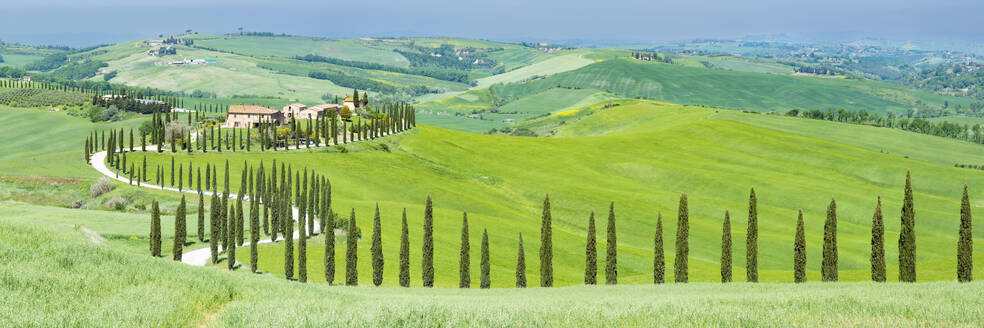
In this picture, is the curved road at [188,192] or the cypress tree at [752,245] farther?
Result: the curved road at [188,192]

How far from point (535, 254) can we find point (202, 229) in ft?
156

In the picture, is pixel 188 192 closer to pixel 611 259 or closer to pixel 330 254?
pixel 330 254

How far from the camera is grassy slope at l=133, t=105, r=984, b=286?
107 metres

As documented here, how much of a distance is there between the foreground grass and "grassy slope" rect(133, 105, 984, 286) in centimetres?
5073

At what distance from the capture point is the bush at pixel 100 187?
12562 centimetres

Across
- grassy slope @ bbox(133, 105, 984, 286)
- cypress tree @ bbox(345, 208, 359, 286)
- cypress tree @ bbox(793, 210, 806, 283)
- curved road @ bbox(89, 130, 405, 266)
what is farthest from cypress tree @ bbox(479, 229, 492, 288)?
cypress tree @ bbox(793, 210, 806, 283)

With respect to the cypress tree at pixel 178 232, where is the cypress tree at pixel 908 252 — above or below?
above

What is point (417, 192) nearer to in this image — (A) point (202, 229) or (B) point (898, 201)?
(A) point (202, 229)

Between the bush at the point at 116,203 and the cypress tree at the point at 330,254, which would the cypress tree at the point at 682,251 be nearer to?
the cypress tree at the point at 330,254

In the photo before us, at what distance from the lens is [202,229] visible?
98.2m

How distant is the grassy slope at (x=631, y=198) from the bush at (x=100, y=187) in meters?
26.6

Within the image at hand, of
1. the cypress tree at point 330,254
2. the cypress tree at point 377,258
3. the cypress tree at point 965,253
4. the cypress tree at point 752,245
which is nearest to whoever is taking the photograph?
the cypress tree at point 965,253

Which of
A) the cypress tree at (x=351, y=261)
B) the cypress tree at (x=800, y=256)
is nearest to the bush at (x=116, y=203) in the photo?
the cypress tree at (x=351, y=261)

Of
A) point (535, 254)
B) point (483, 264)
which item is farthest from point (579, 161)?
point (483, 264)
